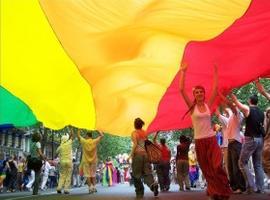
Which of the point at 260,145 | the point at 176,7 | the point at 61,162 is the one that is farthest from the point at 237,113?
the point at 61,162

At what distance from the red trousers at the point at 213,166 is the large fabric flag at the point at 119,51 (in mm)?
1720

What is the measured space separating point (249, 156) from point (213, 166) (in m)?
2.99

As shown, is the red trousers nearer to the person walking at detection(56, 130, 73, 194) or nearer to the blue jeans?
the blue jeans

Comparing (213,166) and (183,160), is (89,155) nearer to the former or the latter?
(183,160)

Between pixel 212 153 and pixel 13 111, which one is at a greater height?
pixel 13 111

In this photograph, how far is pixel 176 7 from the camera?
6.87 meters

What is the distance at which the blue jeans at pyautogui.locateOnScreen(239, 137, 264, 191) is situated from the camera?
9648mm

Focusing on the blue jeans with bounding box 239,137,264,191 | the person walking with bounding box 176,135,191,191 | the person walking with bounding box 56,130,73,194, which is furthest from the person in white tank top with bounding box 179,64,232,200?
the person walking with bounding box 56,130,73,194

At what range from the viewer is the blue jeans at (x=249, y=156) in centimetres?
965

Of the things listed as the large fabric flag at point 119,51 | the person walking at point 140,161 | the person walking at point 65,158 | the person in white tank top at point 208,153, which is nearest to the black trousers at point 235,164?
the large fabric flag at point 119,51

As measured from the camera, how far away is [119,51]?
837 cm

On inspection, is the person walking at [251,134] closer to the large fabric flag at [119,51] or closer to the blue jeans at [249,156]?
the blue jeans at [249,156]

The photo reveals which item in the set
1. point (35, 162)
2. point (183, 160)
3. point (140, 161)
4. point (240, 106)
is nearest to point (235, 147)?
point (240, 106)

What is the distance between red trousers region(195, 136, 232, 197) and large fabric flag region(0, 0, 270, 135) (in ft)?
5.64
